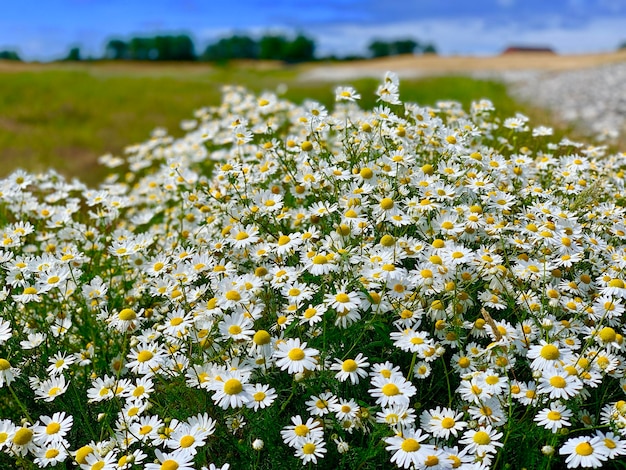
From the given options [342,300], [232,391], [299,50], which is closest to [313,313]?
[342,300]

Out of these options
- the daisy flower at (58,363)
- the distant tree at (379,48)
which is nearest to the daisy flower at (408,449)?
the daisy flower at (58,363)

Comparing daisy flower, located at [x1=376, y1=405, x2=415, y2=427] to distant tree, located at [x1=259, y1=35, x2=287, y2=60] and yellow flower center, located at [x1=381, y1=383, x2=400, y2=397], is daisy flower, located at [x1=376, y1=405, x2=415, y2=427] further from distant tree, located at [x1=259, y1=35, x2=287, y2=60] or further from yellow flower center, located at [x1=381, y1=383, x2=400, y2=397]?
distant tree, located at [x1=259, y1=35, x2=287, y2=60]

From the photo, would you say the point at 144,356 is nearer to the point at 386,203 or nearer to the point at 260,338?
the point at 260,338

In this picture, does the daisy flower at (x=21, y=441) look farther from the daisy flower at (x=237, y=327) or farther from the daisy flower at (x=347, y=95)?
the daisy flower at (x=347, y=95)

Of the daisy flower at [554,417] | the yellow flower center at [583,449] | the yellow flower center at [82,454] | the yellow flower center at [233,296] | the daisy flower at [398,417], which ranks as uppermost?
the yellow flower center at [233,296]

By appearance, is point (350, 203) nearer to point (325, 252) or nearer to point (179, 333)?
point (325, 252)

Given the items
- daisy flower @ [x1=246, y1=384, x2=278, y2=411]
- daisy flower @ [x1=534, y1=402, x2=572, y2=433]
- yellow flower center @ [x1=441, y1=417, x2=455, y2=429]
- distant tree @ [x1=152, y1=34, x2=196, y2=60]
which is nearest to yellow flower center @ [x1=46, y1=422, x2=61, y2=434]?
daisy flower @ [x1=246, y1=384, x2=278, y2=411]

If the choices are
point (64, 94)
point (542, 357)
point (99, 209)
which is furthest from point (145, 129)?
point (542, 357)
